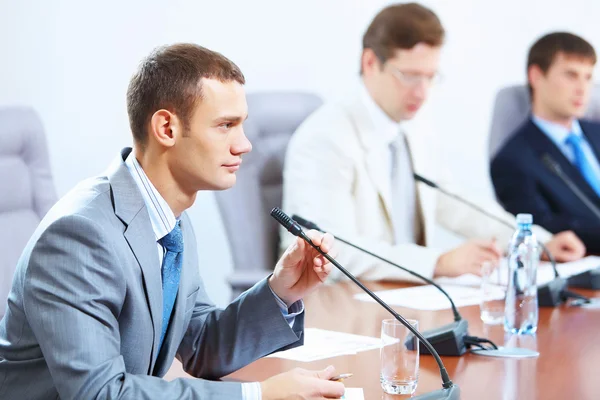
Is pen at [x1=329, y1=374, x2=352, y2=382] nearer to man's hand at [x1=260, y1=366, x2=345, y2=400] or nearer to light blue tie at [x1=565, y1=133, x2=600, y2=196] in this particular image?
man's hand at [x1=260, y1=366, x2=345, y2=400]

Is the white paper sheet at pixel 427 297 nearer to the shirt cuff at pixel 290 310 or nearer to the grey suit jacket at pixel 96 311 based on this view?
the shirt cuff at pixel 290 310

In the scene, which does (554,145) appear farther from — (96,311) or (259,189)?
(96,311)

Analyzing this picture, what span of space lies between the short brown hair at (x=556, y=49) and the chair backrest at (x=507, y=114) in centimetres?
6

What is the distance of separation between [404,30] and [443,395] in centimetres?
180

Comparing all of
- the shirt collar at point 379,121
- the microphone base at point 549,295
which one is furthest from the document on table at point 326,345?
the shirt collar at point 379,121

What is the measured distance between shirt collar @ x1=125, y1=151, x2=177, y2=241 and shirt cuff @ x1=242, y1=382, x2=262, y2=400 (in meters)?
0.32

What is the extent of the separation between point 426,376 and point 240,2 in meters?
2.24

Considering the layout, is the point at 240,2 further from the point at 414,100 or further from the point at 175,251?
the point at 175,251

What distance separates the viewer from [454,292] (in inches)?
96.3

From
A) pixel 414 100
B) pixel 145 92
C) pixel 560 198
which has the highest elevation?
pixel 145 92

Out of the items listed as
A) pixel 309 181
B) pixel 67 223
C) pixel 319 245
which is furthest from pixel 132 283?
pixel 309 181

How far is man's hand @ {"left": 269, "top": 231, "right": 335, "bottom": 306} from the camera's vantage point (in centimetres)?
157

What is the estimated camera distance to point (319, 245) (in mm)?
1534

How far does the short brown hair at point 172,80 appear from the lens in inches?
57.3
